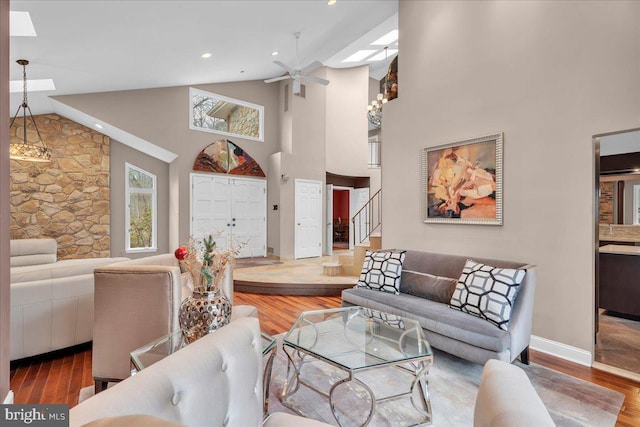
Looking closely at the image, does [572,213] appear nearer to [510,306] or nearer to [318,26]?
[510,306]

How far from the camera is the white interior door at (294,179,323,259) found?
8.04m

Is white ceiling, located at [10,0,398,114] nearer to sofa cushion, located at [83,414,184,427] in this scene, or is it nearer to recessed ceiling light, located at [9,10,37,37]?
recessed ceiling light, located at [9,10,37,37]

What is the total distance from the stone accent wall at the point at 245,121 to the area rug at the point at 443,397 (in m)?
6.27

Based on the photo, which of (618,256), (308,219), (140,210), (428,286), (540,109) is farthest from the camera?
(308,219)

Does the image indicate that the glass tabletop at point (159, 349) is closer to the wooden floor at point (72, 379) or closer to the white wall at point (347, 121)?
the wooden floor at point (72, 379)

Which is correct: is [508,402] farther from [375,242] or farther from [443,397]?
[375,242]

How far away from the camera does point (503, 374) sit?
1030 mm

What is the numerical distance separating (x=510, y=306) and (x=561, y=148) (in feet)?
5.29

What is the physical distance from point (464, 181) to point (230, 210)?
5475 mm

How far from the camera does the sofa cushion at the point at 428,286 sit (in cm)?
327

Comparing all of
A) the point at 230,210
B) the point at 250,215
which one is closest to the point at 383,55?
the point at 250,215

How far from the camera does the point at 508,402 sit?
856 mm

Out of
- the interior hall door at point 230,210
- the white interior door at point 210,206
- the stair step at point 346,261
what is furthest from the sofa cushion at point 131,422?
the white interior door at point 210,206

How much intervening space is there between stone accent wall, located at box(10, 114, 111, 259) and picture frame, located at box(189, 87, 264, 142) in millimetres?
1947
